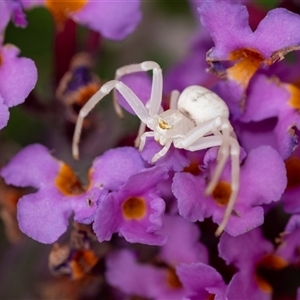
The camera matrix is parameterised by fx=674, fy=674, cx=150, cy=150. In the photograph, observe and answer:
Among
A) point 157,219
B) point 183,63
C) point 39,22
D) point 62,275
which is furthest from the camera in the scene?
point 39,22

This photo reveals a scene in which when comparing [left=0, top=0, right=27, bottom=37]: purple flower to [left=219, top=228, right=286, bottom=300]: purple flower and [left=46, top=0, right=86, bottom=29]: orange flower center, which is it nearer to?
[left=46, top=0, right=86, bottom=29]: orange flower center

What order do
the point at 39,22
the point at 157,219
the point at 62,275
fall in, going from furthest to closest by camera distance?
the point at 39,22 < the point at 62,275 < the point at 157,219

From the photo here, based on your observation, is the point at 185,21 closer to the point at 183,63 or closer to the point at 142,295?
the point at 183,63

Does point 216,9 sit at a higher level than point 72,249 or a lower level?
higher

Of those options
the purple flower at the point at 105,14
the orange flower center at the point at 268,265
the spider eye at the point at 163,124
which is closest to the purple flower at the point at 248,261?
the orange flower center at the point at 268,265

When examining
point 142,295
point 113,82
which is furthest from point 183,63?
point 142,295

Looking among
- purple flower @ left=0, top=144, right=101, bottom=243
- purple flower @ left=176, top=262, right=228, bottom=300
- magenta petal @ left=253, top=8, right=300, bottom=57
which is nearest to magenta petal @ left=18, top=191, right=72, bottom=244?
purple flower @ left=0, top=144, right=101, bottom=243

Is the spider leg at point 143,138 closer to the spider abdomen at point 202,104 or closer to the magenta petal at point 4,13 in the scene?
the spider abdomen at point 202,104
